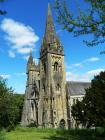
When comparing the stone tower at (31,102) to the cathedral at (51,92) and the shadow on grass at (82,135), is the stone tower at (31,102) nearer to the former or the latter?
the cathedral at (51,92)

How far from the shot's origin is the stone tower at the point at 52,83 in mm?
70875

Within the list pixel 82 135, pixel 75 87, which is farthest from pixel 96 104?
pixel 75 87

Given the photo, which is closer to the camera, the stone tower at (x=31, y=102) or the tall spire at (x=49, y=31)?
the tall spire at (x=49, y=31)

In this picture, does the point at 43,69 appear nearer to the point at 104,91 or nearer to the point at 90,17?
the point at 104,91

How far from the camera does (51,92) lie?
72.1 m

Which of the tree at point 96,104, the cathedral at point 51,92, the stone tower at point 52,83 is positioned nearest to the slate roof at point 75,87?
the cathedral at point 51,92

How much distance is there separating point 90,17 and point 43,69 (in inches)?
2618

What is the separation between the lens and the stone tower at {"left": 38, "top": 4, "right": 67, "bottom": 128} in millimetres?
70875

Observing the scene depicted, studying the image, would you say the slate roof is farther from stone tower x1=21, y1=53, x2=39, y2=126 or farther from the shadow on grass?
the shadow on grass

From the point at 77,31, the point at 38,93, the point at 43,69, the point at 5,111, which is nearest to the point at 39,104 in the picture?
the point at 38,93

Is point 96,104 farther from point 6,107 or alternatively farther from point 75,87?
point 75,87

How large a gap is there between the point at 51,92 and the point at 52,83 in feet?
7.69

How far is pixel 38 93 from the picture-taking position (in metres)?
78.2

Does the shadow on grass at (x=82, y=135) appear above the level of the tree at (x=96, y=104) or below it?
below
